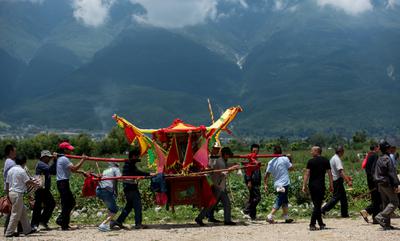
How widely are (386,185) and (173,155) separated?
450cm

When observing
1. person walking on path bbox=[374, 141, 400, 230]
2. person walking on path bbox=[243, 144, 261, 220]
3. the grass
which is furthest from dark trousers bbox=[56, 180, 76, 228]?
person walking on path bbox=[374, 141, 400, 230]

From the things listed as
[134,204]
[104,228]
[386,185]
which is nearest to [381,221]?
[386,185]

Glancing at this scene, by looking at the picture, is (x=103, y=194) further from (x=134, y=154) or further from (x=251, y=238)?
(x=251, y=238)

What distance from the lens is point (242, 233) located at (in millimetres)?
13836

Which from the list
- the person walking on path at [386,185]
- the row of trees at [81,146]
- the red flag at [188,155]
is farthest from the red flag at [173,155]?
the row of trees at [81,146]

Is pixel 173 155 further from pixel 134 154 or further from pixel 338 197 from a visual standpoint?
pixel 338 197

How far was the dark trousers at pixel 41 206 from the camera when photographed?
1494 cm

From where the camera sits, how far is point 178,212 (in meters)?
17.7

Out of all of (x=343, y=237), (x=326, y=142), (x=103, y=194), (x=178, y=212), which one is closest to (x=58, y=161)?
(x=103, y=194)

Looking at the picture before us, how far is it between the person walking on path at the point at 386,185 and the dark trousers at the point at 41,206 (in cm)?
684

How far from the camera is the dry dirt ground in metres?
13.1

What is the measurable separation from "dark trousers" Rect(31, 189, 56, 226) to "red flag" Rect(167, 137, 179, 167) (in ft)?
8.72

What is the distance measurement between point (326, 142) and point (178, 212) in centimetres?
11423

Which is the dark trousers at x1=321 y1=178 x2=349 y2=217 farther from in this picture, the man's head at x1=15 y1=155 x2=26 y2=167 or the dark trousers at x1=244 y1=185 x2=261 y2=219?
the man's head at x1=15 y1=155 x2=26 y2=167
